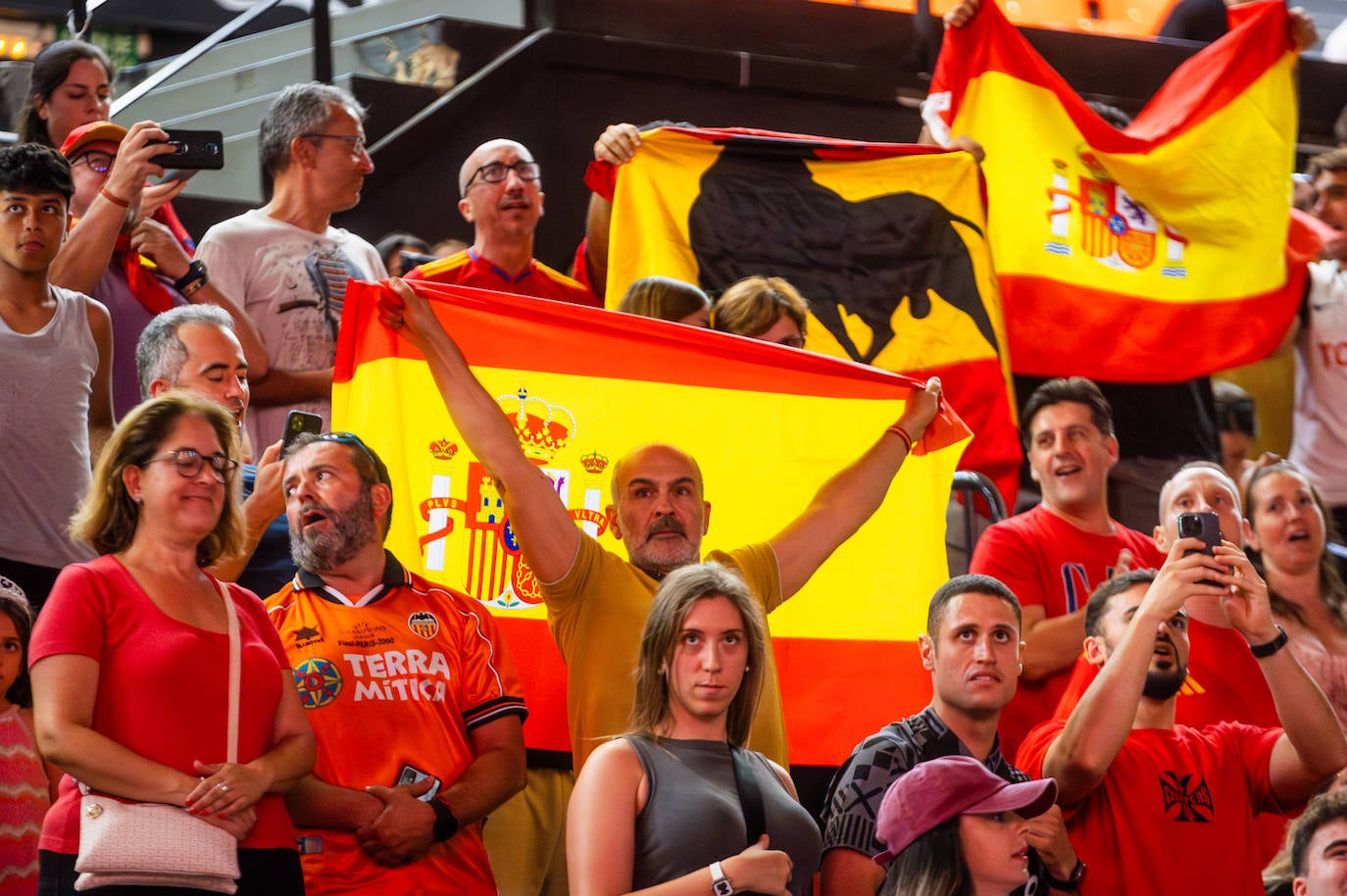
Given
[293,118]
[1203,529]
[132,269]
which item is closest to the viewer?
[1203,529]

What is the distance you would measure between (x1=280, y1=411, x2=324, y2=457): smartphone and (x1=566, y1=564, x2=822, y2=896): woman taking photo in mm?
1194

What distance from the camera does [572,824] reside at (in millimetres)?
3725

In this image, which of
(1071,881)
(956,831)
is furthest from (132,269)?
(1071,881)

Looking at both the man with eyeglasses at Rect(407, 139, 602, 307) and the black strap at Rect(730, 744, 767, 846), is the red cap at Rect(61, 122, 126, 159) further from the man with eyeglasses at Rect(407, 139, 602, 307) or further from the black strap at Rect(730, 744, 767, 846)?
the black strap at Rect(730, 744, 767, 846)

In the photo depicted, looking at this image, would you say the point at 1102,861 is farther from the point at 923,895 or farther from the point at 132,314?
the point at 132,314

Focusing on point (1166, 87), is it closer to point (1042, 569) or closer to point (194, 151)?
point (1042, 569)

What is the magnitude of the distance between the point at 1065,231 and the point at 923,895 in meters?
4.12

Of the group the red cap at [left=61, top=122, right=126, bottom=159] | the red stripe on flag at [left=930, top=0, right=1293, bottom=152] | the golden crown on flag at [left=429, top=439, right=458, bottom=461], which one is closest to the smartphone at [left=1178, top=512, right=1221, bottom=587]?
the golden crown on flag at [left=429, top=439, right=458, bottom=461]

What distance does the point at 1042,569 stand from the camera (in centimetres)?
555

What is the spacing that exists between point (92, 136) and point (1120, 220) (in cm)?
410

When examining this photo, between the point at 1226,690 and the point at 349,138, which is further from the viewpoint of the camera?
the point at 349,138

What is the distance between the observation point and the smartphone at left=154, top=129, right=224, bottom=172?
5.52 metres

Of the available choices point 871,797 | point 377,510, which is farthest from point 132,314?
point 871,797

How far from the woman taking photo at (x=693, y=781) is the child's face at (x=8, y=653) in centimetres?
154
